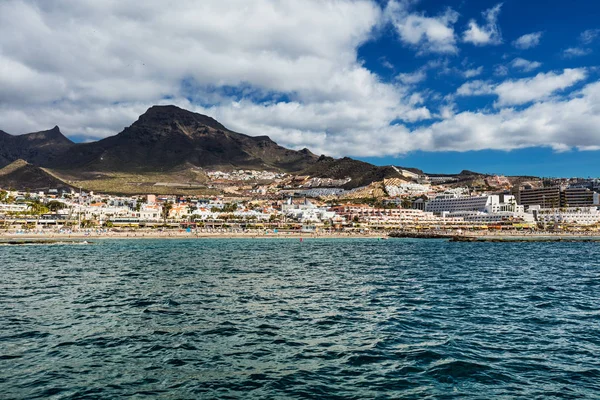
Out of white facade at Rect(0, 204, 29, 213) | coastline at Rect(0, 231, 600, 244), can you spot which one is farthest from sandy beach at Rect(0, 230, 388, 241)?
white facade at Rect(0, 204, 29, 213)

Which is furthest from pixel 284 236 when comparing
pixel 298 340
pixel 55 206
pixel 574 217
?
pixel 574 217

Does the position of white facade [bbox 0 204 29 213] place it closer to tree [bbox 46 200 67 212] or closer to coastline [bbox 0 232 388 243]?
tree [bbox 46 200 67 212]

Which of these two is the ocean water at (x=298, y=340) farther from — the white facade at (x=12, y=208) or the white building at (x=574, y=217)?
the white building at (x=574, y=217)

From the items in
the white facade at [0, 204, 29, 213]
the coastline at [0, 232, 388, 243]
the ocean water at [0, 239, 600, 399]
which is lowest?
the coastline at [0, 232, 388, 243]

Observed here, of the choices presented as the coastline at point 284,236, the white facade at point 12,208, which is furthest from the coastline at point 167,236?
the white facade at point 12,208

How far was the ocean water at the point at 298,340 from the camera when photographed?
39.5 ft

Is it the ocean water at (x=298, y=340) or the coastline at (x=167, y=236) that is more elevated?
the ocean water at (x=298, y=340)

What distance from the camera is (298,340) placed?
16500 millimetres

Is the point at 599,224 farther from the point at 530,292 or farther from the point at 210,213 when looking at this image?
the point at 530,292

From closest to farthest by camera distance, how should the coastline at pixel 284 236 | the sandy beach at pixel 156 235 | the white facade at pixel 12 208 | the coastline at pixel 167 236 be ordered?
the coastline at pixel 167 236 < the sandy beach at pixel 156 235 < the coastline at pixel 284 236 < the white facade at pixel 12 208

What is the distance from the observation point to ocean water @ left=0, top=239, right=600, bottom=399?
12039 millimetres

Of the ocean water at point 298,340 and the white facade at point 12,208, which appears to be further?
the white facade at point 12,208

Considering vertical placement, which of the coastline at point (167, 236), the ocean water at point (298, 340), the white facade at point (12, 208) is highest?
the white facade at point (12, 208)

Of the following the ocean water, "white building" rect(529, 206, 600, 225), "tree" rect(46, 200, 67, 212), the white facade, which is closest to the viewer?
the ocean water
